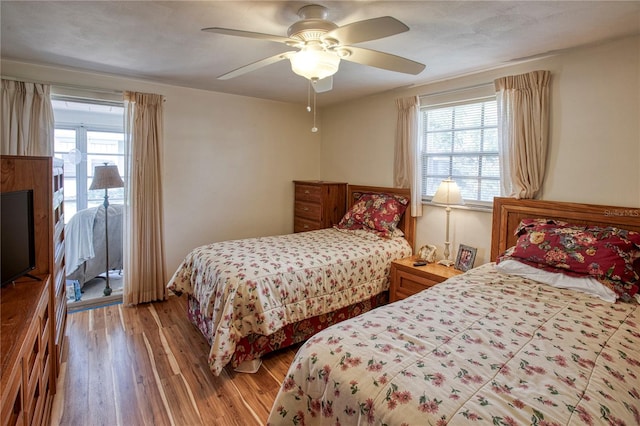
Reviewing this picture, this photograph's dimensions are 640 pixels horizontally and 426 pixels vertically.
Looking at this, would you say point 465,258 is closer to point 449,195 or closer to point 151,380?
point 449,195

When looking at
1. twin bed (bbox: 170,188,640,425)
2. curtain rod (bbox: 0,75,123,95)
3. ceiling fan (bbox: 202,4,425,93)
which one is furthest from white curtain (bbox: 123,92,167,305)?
ceiling fan (bbox: 202,4,425,93)

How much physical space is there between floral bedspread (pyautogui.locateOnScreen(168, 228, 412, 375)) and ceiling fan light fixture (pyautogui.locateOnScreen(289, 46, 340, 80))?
140cm

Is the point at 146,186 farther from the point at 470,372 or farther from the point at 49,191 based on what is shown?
the point at 470,372

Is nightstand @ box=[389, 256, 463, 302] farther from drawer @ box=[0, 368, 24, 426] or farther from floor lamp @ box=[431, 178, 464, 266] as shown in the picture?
drawer @ box=[0, 368, 24, 426]

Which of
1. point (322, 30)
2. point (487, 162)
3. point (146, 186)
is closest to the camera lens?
point (322, 30)

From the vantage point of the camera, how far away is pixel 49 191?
197cm

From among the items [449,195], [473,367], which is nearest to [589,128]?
[449,195]

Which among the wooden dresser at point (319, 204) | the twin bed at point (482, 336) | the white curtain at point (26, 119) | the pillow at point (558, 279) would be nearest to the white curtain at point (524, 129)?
the twin bed at point (482, 336)

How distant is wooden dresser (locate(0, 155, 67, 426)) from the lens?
115 cm

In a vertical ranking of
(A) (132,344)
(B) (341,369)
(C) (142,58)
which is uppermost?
(C) (142,58)

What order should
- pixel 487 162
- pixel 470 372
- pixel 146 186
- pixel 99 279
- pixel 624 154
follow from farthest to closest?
pixel 99 279
pixel 146 186
pixel 487 162
pixel 624 154
pixel 470 372

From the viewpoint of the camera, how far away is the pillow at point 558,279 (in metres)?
1.87

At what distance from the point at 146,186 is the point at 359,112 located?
2.60 metres

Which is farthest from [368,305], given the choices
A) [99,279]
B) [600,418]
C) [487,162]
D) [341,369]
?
[99,279]
